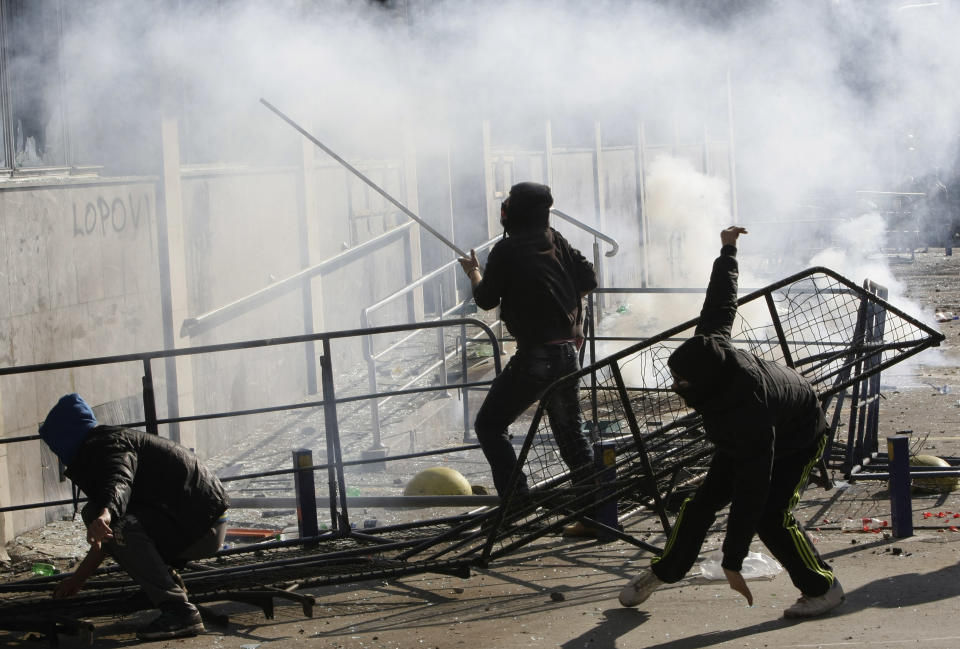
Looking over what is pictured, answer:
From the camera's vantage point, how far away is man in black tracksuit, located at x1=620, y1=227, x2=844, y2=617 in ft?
12.2

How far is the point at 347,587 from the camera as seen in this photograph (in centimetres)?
499

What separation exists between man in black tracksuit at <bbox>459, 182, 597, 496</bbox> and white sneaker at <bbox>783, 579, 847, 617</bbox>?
134 cm

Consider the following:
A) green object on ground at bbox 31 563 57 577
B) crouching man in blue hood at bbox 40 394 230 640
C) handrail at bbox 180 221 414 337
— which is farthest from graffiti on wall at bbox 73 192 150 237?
crouching man in blue hood at bbox 40 394 230 640

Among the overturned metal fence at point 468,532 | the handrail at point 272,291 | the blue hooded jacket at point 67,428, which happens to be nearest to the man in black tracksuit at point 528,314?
the overturned metal fence at point 468,532

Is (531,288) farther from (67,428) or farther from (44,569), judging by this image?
(44,569)

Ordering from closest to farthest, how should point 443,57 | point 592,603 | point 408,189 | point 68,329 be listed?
1. point 592,603
2. point 68,329
3. point 408,189
4. point 443,57

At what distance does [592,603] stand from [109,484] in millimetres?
1902

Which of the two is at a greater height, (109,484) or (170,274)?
Answer: (170,274)

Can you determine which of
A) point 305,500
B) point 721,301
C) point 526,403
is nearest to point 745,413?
point 721,301

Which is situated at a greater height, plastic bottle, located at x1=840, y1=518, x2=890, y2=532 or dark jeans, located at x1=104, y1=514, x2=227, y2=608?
dark jeans, located at x1=104, y1=514, x2=227, y2=608

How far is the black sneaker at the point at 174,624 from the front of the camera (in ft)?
14.0

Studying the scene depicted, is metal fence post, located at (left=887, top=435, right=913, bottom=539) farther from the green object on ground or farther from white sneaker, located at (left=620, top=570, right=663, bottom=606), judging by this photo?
the green object on ground

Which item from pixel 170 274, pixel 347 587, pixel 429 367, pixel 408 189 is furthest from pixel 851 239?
pixel 347 587

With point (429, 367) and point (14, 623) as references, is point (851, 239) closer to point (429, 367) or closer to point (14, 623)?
point (429, 367)
